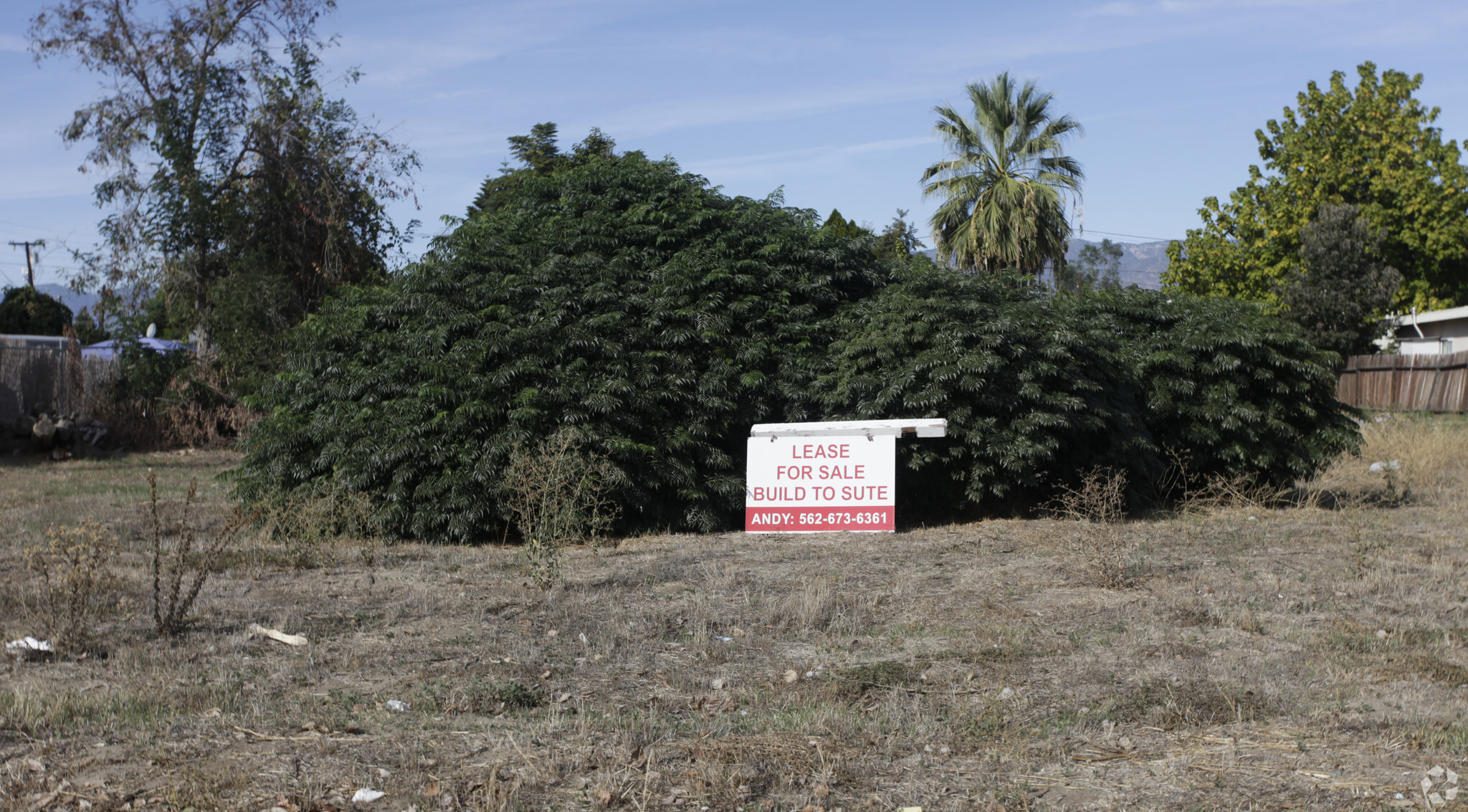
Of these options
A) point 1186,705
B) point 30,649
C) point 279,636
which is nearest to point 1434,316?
point 1186,705

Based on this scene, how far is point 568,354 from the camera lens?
10.5 meters

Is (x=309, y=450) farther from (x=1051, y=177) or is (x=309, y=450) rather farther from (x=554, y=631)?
(x=1051, y=177)

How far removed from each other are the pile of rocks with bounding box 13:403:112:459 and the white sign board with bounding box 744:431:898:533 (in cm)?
1437

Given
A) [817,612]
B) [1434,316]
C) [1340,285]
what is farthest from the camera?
[1434,316]

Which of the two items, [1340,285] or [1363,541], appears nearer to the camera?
[1363,541]

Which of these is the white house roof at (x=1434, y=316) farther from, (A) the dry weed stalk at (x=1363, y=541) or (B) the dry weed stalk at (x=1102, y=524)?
(B) the dry weed stalk at (x=1102, y=524)

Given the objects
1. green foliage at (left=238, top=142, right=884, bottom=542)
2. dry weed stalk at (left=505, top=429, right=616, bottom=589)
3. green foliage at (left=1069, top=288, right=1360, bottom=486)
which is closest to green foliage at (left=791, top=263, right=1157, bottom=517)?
green foliage at (left=1069, top=288, right=1360, bottom=486)

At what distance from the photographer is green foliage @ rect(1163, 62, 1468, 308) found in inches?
1243

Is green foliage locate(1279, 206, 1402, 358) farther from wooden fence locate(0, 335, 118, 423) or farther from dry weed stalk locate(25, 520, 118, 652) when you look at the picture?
dry weed stalk locate(25, 520, 118, 652)

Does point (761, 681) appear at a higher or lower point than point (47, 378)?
lower

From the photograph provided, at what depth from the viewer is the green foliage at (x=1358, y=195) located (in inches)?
1243

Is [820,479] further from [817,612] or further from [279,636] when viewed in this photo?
[279,636]

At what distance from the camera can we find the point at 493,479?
31.9 feet

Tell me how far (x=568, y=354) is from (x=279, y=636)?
4873 mm
